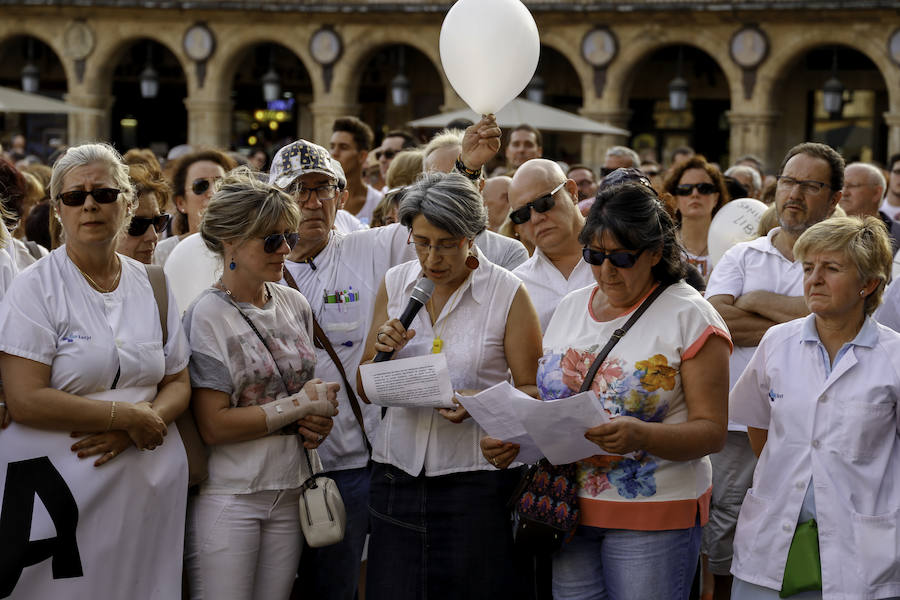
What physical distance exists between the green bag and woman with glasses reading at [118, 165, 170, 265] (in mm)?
2958

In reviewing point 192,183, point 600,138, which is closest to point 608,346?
point 192,183

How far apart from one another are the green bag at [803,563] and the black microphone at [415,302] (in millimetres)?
1450

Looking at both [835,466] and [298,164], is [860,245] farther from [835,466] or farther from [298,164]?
[298,164]

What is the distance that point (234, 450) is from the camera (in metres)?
4.11

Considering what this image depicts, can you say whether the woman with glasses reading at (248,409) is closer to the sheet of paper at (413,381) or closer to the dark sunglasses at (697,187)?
the sheet of paper at (413,381)

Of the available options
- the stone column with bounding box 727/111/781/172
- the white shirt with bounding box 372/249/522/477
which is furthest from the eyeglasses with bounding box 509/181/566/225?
the stone column with bounding box 727/111/781/172

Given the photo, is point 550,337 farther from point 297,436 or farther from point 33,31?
point 33,31

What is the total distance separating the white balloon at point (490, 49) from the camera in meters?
4.71

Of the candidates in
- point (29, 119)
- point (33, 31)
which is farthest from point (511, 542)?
point (29, 119)

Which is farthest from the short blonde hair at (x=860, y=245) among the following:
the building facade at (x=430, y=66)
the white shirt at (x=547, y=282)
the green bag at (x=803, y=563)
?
the building facade at (x=430, y=66)

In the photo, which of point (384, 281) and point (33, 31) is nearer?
point (384, 281)

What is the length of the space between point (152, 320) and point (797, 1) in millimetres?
20291

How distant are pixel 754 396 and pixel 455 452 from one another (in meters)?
1.10

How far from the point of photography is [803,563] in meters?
3.87
